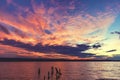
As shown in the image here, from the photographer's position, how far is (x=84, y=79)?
118m

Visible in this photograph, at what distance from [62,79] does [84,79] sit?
975cm

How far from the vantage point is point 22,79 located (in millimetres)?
116438

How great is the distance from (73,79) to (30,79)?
1793 cm

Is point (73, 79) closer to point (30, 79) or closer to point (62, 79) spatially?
point (62, 79)

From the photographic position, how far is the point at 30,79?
378 feet

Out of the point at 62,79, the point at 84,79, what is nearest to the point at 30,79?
the point at 62,79

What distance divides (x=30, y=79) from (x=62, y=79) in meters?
13.3

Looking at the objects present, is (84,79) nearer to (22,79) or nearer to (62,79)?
(62,79)

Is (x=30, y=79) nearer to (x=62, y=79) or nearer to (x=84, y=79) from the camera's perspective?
(x=62, y=79)

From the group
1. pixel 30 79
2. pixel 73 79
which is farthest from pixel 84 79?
pixel 30 79

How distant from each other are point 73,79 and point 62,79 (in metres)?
4.77

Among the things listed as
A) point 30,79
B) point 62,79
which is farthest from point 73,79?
point 30,79

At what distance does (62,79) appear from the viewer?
115 metres

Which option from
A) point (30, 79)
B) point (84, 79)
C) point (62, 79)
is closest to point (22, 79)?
point (30, 79)
